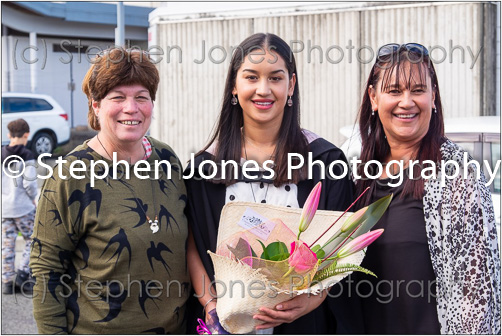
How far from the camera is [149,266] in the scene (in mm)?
2916

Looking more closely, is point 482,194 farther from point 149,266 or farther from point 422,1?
point 422,1

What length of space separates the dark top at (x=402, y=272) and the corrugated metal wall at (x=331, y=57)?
18.5 ft

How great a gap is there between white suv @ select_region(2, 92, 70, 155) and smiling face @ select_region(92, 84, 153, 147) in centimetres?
1473

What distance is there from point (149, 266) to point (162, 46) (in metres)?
7.82

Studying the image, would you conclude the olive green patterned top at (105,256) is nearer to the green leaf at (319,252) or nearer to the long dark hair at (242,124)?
the long dark hair at (242,124)

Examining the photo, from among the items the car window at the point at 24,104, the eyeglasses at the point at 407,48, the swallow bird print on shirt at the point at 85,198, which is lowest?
the swallow bird print on shirt at the point at 85,198

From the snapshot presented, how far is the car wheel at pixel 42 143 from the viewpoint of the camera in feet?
57.7

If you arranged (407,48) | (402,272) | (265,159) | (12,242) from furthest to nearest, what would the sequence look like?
1. (12,242)
2. (265,159)
3. (407,48)
4. (402,272)

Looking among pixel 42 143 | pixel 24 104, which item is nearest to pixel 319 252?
pixel 24 104

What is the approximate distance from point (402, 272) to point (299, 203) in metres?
0.54

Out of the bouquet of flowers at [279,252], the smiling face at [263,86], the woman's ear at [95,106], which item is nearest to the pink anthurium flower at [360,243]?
the bouquet of flowers at [279,252]

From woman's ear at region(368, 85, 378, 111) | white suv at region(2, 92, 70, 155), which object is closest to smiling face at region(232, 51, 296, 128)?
woman's ear at region(368, 85, 378, 111)

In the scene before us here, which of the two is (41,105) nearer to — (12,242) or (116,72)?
(12,242)

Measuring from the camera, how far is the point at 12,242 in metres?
7.46
